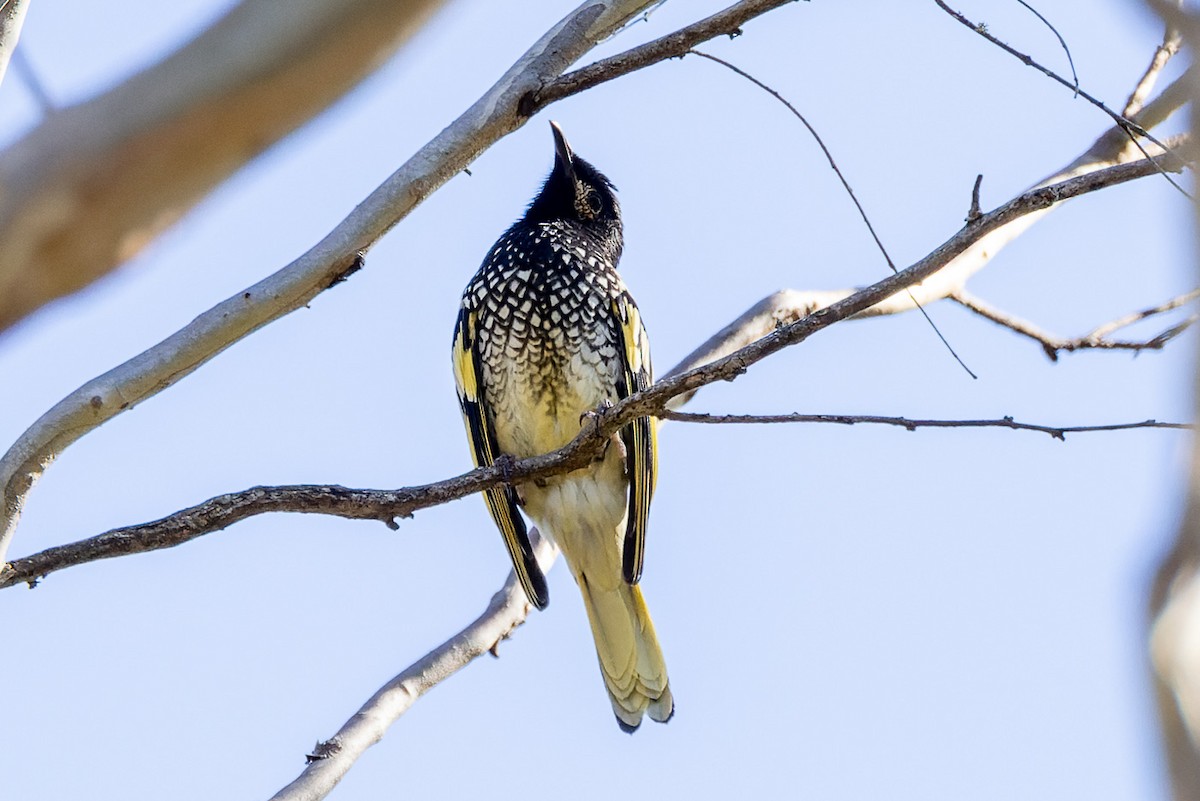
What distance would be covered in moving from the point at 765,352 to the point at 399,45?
1.59 metres

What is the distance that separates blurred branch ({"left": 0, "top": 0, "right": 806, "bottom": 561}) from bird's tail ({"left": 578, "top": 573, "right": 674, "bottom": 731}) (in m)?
2.68

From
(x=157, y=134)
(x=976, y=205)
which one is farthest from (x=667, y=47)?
(x=157, y=134)

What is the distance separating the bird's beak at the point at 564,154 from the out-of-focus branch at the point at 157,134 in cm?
454

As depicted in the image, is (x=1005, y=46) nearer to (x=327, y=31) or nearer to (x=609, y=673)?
(x=327, y=31)

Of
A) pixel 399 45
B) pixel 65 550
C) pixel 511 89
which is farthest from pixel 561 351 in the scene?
pixel 399 45

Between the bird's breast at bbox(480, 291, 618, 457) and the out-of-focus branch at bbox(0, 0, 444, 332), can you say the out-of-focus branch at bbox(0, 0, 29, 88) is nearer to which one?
the out-of-focus branch at bbox(0, 0, 444, 332)

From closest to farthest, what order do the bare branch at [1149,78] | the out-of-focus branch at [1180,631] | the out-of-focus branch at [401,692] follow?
1. the out-of-focus branch at [1180,631]
2. the out-of-focus branch at [401,692]
3. the bare branch at [1149,78]

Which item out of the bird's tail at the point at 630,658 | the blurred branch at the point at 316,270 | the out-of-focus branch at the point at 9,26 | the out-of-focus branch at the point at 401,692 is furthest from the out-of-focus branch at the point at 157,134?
the bird's tail at the point at 630,658

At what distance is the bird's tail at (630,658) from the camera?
580cm

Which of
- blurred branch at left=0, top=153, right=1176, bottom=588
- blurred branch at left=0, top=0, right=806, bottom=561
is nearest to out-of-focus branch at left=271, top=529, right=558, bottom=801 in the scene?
blurred branch at left=0, top=153, right=1176, bottom=588

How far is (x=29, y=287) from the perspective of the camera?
83.5 inches

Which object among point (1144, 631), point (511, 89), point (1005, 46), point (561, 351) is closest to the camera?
point (1144, 631)

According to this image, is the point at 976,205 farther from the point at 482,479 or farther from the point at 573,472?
the point at 573,472

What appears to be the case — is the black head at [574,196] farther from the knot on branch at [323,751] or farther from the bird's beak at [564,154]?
the knot on branch at [323,751]
